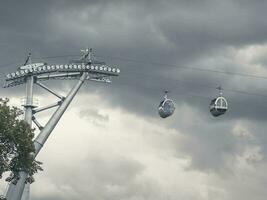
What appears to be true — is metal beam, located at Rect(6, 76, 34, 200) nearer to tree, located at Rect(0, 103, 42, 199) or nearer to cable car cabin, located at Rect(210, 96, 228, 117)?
tree, located at Rect(0, 103, 42, 199)

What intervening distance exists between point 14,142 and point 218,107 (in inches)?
1098

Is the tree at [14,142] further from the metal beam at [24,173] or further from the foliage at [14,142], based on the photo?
the metal beam at [24,173]

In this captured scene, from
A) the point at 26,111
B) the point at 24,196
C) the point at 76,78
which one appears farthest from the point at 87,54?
the point at 24,196

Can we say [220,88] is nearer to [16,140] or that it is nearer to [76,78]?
[16,140]

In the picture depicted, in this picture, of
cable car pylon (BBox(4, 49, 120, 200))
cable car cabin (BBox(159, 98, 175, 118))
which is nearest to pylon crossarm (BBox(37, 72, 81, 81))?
cable car pylon (BBox(4, 49, 120, 200))

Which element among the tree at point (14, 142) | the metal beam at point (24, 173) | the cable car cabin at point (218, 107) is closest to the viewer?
the tree at point (14, 142)

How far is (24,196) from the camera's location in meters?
132

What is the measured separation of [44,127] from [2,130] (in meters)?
40.2

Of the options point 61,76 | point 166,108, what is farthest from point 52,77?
point 166,108

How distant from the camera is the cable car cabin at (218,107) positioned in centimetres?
10519

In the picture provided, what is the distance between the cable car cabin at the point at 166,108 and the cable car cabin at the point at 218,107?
607 cm

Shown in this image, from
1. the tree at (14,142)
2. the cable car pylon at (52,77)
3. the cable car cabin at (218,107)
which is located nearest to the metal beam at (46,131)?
the cable car pylon at (52,77)

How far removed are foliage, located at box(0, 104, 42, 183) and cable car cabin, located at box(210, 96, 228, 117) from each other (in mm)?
24655

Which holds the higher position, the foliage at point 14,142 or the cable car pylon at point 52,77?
the cable car pylon at point 52,77
